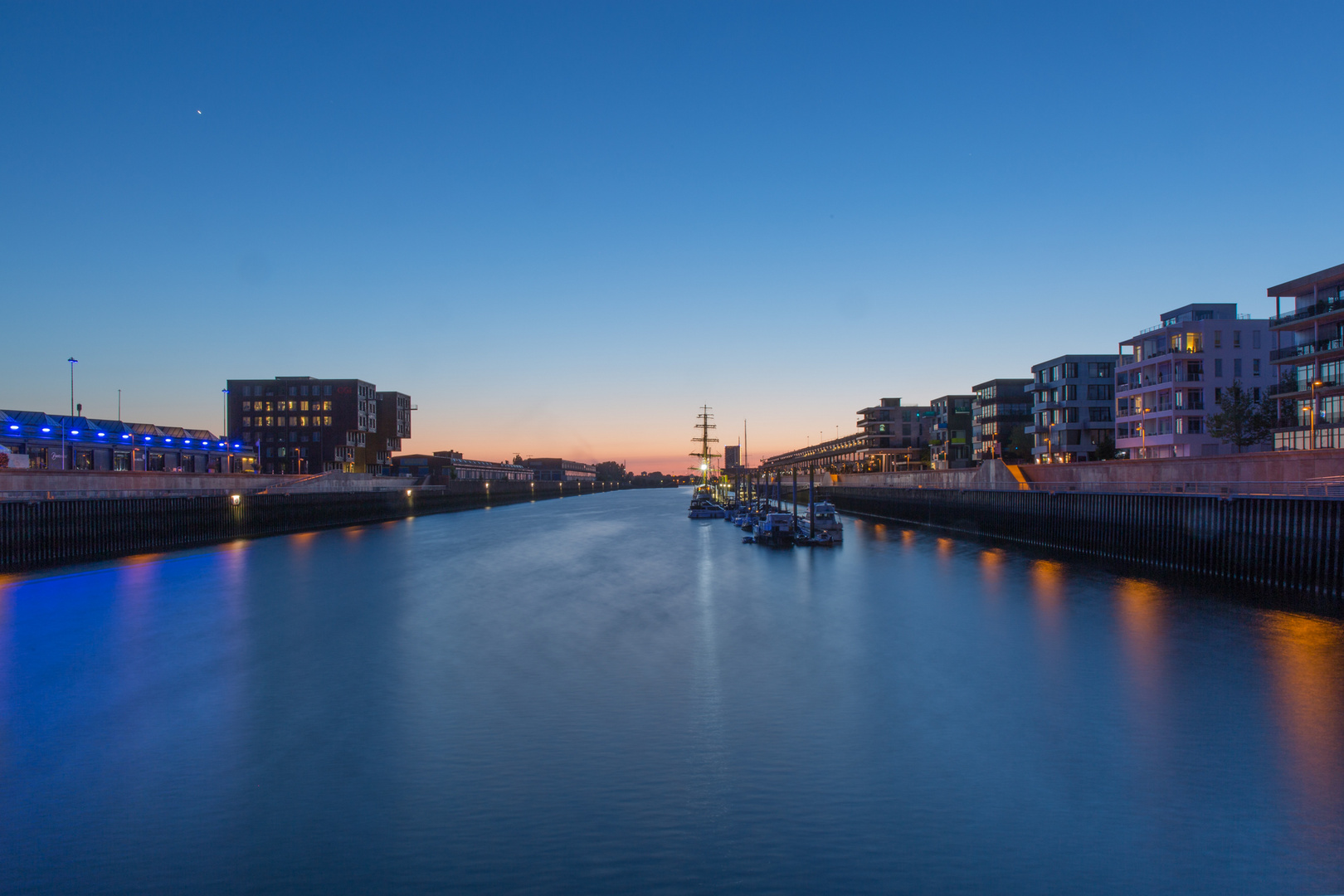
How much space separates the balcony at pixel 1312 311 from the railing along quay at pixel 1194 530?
20.7 metres

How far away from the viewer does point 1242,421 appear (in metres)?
59.2

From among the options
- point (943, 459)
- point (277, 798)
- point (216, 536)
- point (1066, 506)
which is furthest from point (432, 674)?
point (943, 459)

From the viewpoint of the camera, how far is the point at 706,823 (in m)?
11.1

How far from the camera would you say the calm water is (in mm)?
10070

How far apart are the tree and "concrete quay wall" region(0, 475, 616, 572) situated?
7401 cm

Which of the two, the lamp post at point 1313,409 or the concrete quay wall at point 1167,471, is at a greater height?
the lamp post at point 1313,409

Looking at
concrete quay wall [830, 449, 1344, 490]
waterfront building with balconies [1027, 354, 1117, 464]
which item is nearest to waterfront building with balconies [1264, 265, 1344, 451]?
concrete quay wall [830, 449, 1344, 490]

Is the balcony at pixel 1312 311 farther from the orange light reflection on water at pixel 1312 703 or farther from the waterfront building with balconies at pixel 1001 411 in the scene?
the waterfront building with balconies at pixel 1001 411

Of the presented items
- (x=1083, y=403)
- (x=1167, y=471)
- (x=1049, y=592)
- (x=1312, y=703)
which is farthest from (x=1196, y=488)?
(x=1083, y=403)

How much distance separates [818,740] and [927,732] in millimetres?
2277

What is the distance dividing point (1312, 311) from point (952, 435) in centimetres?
7002

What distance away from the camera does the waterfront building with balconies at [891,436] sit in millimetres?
157125

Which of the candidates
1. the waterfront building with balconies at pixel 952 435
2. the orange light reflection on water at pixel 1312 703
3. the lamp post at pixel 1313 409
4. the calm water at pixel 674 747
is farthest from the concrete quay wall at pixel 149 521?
the waterfront building with balconies at pixel 952 435

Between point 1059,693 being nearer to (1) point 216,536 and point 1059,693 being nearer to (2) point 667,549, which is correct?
(2) point 667,549
